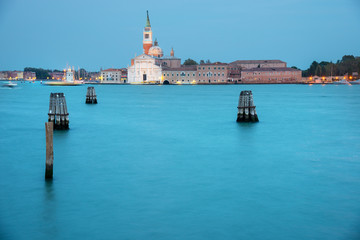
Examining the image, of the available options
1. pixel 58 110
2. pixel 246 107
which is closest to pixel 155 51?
pixel 246 107

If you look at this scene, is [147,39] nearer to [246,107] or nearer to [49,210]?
[246,107]

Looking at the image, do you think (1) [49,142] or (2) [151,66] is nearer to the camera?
(1) [49,142]

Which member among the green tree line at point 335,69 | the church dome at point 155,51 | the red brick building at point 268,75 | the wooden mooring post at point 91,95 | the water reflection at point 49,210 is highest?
the church dome at point 155,51

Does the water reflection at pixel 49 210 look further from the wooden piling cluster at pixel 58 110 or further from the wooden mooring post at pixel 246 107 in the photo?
the wooden mooring post at pixel 246 107

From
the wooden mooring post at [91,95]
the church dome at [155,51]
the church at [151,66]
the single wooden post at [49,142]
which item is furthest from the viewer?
the church dome at [155,51]

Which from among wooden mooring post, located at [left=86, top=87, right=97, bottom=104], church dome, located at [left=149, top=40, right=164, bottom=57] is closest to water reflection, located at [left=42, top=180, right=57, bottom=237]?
wooden mooring post, located at [left=86, top=87, right=97, bottom=104]

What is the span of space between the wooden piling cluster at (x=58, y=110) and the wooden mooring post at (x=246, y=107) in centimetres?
690

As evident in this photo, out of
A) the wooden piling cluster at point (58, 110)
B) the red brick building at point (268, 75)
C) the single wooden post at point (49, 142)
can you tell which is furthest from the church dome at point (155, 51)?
the single wooden post at point (49, 142)

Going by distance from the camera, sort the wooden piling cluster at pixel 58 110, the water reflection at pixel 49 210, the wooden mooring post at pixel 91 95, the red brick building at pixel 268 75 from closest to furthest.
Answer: the water reflection at pixel 49 210 < the wooden piling cluster at pixel 58 110 < the wooden mooring post at pixel 91 95 < the red brick building at pixel 268 75

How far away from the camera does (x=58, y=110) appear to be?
16.7 m

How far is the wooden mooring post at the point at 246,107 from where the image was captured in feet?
59.5

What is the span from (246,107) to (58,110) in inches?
304

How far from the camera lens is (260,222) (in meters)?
7.68

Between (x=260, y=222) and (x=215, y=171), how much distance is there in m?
4.00
